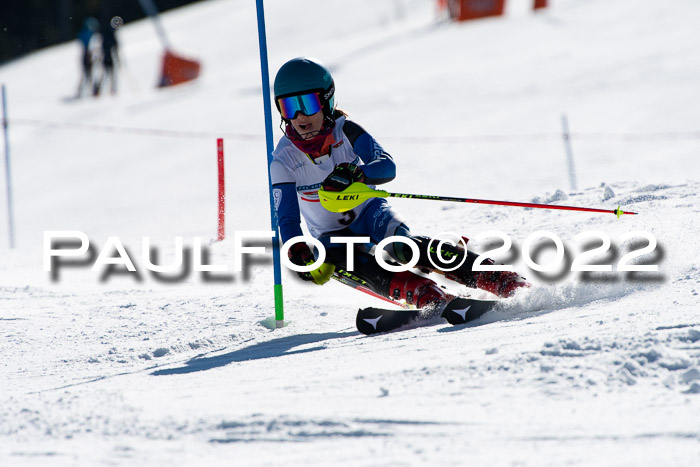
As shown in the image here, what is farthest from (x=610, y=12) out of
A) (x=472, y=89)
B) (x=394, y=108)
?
(x=394, y=108)

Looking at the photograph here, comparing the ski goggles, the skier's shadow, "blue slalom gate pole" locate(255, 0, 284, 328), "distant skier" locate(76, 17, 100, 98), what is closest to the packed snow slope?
the skier's shadow

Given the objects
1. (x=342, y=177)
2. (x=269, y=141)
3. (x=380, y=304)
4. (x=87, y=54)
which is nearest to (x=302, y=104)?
(x=269, y=141)

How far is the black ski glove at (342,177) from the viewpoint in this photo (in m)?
4.27

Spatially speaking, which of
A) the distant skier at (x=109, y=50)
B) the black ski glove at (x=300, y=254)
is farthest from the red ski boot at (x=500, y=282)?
the distant skier at (x=109, y=50)

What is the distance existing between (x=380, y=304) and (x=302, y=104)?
57.5 inches

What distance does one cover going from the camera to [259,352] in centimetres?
419

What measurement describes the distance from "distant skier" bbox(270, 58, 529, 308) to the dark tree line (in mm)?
33193

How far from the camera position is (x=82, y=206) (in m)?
11.9

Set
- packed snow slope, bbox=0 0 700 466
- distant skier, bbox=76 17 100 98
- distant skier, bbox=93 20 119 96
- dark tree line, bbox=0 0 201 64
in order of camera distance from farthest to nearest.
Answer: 1. dark tree line, bbox=0 0 201 64
2. distant skier, bbox=76 17 100 98
3. distant skier, bbox=93 20 119 96
4. packed snow slope, bbox=0 0 700 466

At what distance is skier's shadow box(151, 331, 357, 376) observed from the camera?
387 cm

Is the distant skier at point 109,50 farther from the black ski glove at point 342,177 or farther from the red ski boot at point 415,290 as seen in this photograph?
the red ski boot at point 415,290

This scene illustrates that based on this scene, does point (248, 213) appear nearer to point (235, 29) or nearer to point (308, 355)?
point (308, 355)

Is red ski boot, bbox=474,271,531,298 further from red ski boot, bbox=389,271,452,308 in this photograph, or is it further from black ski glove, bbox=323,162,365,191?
black ski glove, bbox=323,162,365,191

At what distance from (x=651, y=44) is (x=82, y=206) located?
10457 millimetres
